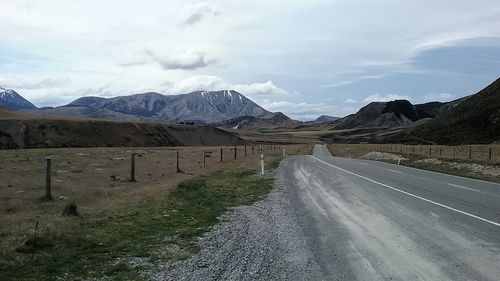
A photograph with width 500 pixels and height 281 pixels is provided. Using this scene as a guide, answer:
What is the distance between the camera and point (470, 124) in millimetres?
122438

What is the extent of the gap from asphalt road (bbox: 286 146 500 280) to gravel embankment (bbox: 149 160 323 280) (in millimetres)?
287

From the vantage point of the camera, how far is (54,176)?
22547 millimetres

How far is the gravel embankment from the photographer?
288 inches

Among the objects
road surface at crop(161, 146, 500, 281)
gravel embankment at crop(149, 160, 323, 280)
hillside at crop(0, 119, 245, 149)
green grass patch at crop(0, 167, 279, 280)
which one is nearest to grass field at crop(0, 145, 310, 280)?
green grass patch at crop(0, 167, 279, 280)

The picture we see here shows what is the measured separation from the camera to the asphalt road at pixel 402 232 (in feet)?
24.1

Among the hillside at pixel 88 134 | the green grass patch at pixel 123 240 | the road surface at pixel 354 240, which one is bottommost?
the green grass patch at pixel 123 240

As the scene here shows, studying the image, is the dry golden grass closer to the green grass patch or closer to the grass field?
the grass field

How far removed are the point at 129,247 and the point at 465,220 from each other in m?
7.58

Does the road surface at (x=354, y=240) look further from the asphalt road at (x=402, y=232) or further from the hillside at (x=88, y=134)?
the hillside at (x=88, y=134)

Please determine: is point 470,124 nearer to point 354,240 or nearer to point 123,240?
point 354,240

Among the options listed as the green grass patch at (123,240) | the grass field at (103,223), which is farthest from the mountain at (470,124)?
the green grass patch at (123,240)

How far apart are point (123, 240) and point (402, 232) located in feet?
18.7

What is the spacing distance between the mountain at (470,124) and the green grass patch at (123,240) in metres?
108

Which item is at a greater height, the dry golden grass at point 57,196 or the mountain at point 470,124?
the mountain at point 470,124
